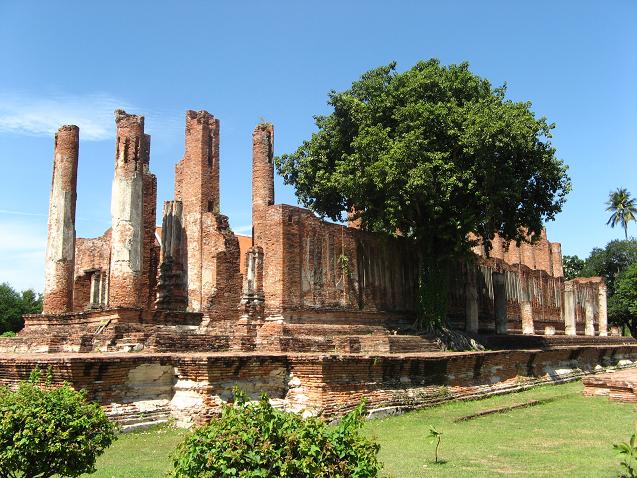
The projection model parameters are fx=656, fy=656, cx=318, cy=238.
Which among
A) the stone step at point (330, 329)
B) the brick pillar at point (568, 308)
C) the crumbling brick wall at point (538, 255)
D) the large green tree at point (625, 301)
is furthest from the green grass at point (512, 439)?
the large green tree at point (625, 301)

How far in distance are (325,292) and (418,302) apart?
3.36 m

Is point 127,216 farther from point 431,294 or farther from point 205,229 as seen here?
point 431,294

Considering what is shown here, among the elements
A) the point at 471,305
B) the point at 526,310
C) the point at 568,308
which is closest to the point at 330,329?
the point at 471,305

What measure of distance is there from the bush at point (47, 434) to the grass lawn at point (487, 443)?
68.8 inches

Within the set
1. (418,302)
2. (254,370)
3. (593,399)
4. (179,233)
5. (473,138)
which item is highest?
(473,138)

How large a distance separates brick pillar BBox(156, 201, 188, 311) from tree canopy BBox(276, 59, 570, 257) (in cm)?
568

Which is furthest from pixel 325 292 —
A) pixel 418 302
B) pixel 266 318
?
pixel 418 302

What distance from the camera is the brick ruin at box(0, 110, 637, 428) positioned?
35.0 ft

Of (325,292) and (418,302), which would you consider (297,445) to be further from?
(418,302)

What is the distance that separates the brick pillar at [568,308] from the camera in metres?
35.5

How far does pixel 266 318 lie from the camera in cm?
1789

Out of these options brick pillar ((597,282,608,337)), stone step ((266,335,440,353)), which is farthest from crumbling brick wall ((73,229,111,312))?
brick pillar ((597,282,608,337))

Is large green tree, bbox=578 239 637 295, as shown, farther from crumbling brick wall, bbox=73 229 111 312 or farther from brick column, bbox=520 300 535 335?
crumbling brick wall, bbox=73 229 111 312

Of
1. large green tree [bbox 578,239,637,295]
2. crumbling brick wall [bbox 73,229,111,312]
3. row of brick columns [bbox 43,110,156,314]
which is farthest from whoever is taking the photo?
large green tree [bbox 578,239,637,295]
